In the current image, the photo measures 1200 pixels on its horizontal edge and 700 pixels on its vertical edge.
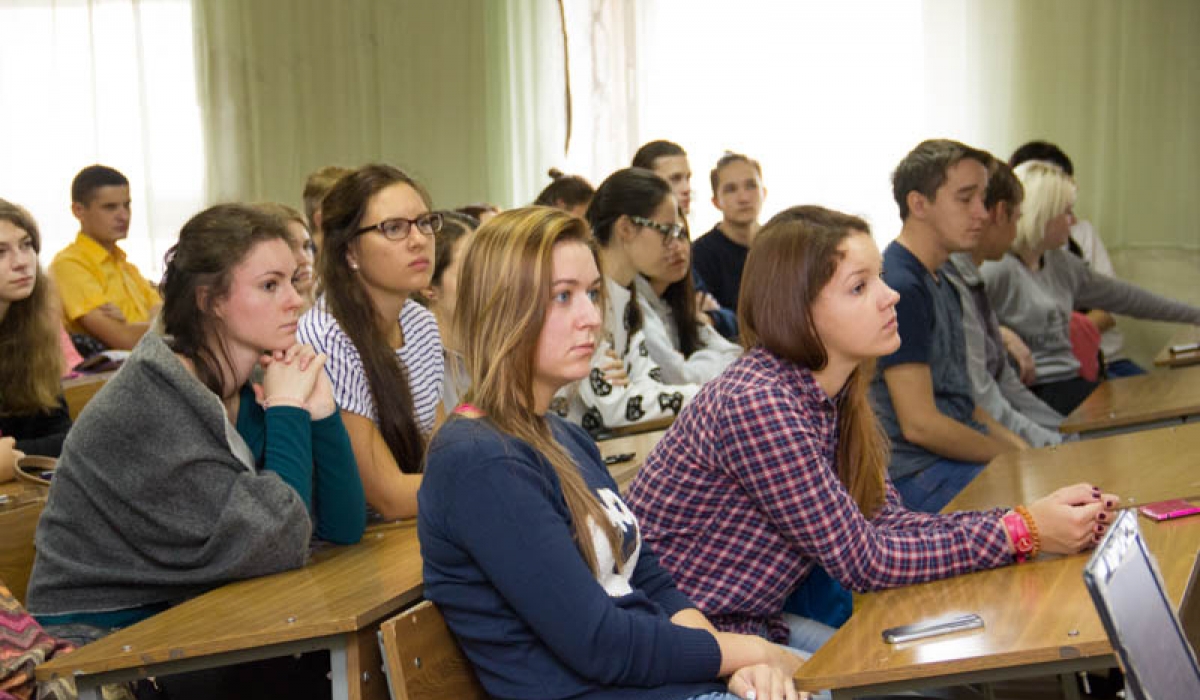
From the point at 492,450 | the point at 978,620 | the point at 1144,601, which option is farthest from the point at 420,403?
the point at 1144,601

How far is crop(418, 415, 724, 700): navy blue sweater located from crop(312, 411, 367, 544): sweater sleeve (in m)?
0.72

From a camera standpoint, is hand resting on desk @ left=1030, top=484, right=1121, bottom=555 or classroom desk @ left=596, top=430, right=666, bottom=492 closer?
hand resting on desk @ left=1030, top=484, right=1121, bottom=555

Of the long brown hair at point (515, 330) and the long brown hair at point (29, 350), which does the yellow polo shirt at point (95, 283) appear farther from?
the long brown hair at point (515, 330)

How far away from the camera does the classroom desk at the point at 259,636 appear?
1.80 m

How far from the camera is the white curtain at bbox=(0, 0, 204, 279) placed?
6914 mm

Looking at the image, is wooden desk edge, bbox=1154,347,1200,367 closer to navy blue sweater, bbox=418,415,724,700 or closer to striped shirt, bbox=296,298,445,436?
striped shirt, bbox=296,298,445,436

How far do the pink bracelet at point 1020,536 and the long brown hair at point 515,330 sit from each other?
595mm

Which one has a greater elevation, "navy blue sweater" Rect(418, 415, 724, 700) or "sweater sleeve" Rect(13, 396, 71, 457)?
"navy blue sweater" Rect(418, 415, 724, 700)

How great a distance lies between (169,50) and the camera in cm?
692

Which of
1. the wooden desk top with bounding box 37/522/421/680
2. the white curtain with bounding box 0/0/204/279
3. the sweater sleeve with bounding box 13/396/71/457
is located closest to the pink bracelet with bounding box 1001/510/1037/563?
the wooden desk top with bounding box 37/522/421/680

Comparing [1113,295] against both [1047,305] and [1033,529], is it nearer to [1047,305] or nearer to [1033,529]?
[1047,305]

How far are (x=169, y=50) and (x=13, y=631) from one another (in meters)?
5.46

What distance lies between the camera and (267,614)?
1.93 meters

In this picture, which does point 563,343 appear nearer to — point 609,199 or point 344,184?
point 344,184
